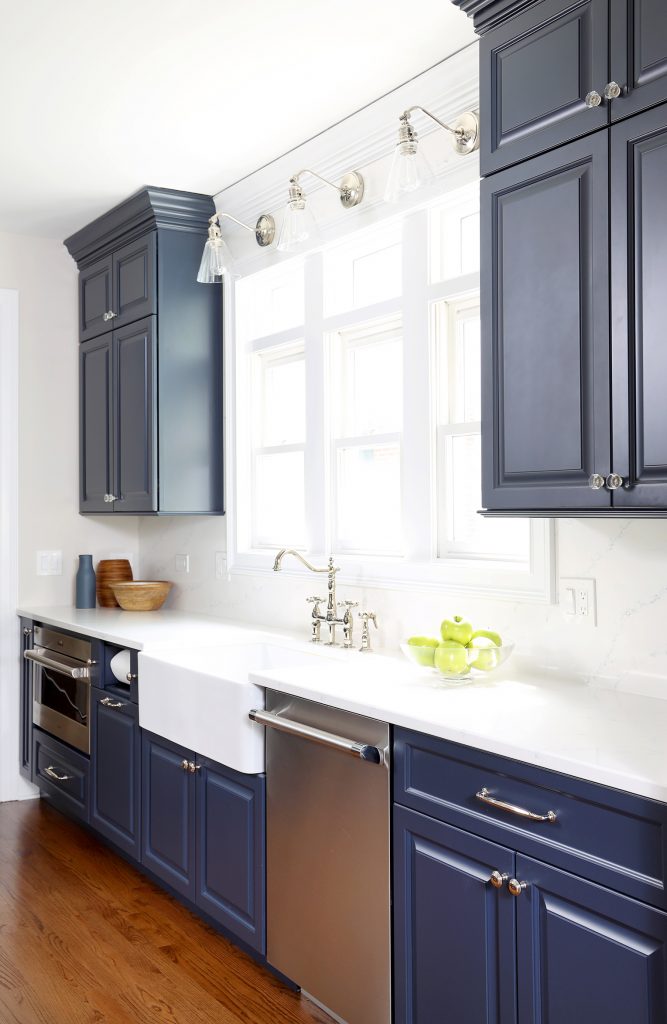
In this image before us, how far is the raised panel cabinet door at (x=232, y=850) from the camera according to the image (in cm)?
251

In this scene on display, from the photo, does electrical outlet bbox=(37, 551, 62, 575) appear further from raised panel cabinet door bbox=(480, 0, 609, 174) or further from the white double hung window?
raised panel cabinet door bbox=(480, 0, 609, 174)

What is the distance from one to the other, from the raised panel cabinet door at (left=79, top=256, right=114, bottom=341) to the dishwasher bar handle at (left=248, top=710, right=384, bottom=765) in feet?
7.74

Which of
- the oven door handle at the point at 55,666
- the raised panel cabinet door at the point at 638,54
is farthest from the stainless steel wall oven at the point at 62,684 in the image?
the raised panel cabinet door at the point at 638,54

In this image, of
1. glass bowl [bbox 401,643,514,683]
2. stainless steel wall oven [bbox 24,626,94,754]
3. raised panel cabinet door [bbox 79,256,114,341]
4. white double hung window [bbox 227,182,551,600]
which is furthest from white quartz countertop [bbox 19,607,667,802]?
raised panel cabinet door [bbox 79,256,114,341]

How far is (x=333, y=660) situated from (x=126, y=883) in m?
1.26

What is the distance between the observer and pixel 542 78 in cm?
198

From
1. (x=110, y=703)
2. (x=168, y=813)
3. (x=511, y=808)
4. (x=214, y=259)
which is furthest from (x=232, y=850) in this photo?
(x=214, y=259)

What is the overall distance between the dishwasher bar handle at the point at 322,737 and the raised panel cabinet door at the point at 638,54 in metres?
1.47

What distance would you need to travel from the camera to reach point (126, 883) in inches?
130

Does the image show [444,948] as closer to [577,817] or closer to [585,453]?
[577,817]

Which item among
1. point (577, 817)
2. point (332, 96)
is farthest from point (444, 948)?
point (332, 96)

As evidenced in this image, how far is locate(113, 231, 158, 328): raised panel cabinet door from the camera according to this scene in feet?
12.5

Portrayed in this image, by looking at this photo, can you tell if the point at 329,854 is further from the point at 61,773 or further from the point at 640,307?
the point at 61,773

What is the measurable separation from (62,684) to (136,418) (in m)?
1.19
